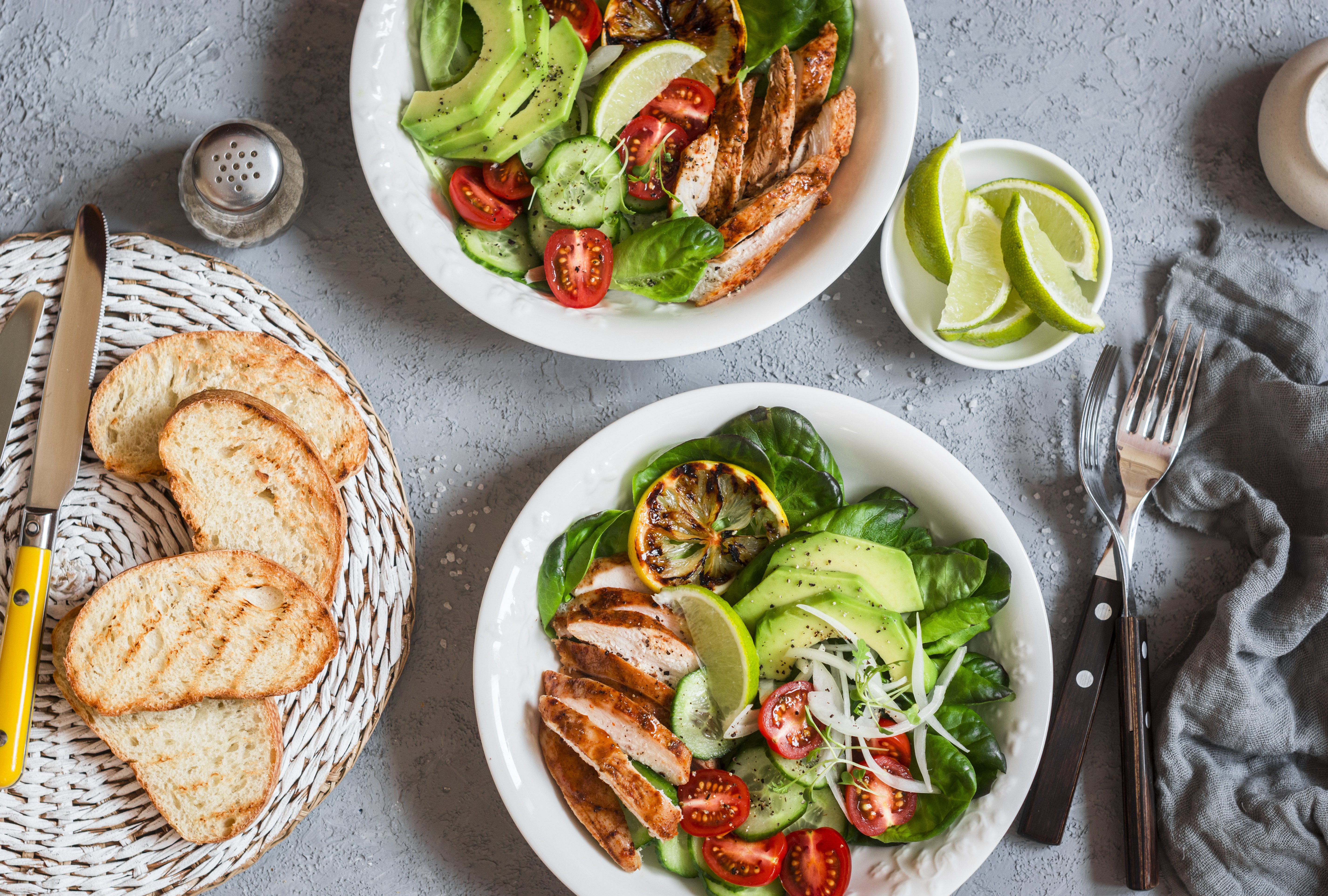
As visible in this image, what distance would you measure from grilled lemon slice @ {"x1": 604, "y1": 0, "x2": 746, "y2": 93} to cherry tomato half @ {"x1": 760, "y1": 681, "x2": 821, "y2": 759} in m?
1.26

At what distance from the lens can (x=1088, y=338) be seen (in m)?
2.02

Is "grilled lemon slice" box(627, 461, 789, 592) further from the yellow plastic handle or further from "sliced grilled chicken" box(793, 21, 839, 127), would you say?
the yellow plastic handle

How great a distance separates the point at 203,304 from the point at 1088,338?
1997mm

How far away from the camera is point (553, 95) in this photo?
65.7 inches

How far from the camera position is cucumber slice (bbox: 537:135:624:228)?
66.3 inches

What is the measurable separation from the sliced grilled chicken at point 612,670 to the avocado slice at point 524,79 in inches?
41.3

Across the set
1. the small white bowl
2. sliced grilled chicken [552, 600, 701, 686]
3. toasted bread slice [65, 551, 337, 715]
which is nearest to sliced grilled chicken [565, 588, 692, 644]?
sliced grilled chicken [552, 600, 701, 686]

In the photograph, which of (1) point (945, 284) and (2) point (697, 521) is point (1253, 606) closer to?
(1) point (945, 284)

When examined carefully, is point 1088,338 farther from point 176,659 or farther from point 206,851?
point 206,851

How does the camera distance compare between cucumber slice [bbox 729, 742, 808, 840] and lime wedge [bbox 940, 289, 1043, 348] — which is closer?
cucumber slice [bbox 729, 742, 808, 840]

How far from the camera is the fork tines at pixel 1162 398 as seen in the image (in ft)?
6.37

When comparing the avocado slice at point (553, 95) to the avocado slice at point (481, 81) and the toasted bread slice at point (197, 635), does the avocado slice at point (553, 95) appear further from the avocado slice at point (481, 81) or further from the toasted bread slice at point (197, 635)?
the toasted bread slice at point (197, 635)

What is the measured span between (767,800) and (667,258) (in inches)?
43.8

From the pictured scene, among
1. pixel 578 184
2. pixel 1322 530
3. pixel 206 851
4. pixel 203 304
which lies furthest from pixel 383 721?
pixel 1322 530
